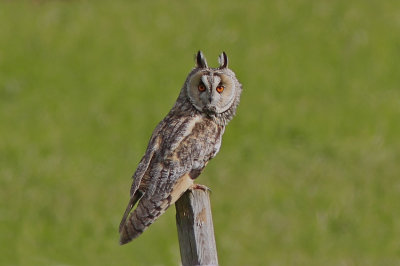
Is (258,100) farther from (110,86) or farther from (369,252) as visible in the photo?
(369,252)

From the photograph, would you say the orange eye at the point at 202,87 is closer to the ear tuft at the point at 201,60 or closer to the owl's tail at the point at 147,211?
the ear tuft at the point at 201,60

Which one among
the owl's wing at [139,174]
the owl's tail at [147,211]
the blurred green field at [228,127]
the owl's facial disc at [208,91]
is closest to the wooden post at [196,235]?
the owl's tail at [147,211]

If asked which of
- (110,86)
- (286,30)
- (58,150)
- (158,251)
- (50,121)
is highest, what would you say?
(286,30)

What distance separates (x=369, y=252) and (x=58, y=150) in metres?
5.20

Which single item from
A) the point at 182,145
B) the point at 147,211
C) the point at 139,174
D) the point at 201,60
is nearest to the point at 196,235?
the point at 147,211

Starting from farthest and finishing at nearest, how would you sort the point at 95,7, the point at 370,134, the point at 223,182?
the point at 95,7 < the point at 370,134 < the point at 223,182

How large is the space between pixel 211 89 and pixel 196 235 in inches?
50.7

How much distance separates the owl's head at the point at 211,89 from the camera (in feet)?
19.9

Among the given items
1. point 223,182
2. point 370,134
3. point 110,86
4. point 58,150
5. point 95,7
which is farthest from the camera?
point 95,7

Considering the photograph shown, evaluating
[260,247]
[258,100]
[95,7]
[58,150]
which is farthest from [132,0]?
[260,247]

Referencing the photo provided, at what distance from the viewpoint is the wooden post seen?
507 cm

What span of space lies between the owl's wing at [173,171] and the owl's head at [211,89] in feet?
0.50

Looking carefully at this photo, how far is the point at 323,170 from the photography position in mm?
14320

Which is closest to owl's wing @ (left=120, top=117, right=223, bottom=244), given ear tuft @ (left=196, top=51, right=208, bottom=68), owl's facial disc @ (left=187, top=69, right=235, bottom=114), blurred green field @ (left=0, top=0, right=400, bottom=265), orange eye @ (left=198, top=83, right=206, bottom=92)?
owl's facial disc @ (left=187, top=69, right=235, bottom=114)
